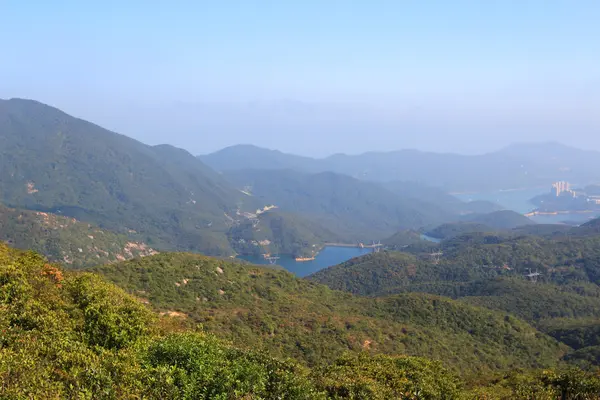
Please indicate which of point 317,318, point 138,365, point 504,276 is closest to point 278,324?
point 317,318

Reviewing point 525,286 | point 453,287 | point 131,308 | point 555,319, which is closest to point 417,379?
point 131,308

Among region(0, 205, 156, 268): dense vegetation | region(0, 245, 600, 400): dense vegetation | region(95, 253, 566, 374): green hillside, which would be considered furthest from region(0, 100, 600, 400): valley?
region(0, 205, 156, 268): dense vegetation

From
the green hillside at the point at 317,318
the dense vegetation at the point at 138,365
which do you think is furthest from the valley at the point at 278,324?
the green hillside at the point at 317,318

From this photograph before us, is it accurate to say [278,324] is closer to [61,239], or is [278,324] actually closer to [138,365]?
[138,365]

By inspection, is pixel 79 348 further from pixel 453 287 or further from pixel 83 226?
pixel 83 226

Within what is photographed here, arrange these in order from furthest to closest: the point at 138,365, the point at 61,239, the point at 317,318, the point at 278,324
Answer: the point at 61,239
the point at 317,318
the point at 278,324
the point at 138,365
